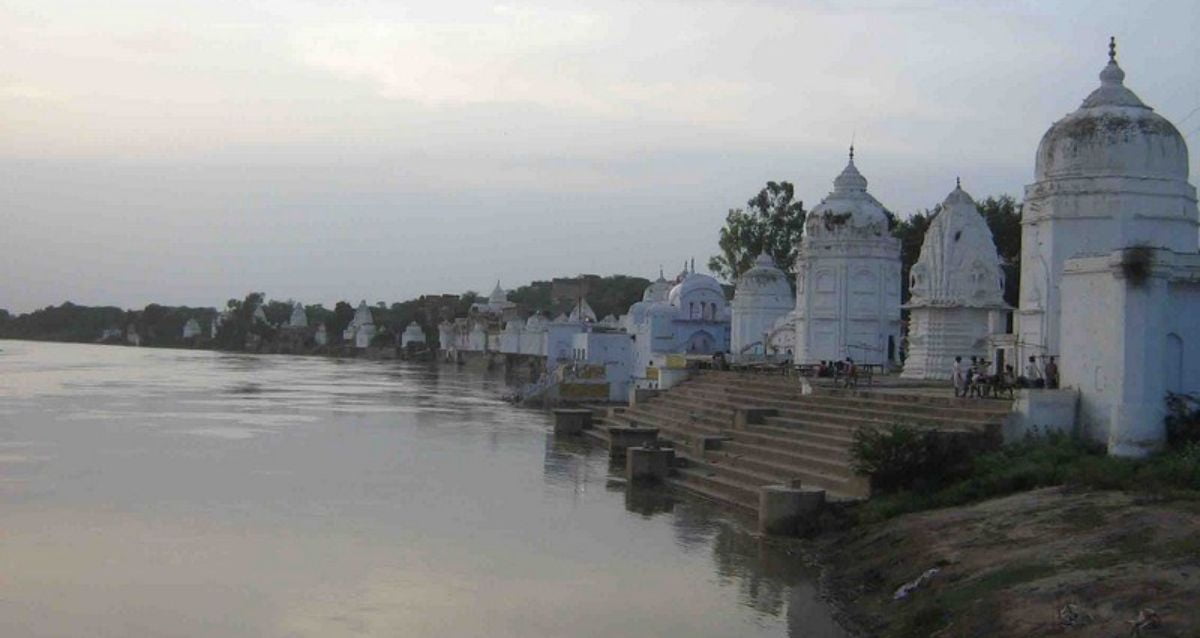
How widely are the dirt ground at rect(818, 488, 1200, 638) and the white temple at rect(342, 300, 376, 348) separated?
4693 inches

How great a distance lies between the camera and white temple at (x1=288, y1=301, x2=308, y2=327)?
150000 millimetres

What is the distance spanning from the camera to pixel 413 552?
52.6 feet

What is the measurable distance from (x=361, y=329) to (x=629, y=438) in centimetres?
10981

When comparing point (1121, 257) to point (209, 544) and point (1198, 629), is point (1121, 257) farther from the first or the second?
point (209, 544)

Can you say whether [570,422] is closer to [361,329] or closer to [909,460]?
[909,460]

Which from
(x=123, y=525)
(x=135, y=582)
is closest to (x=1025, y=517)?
(x=135, y=582)

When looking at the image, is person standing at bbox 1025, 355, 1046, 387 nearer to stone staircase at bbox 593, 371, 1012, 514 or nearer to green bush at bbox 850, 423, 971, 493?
stone staircase at bbox 593, 371, 1012, 514

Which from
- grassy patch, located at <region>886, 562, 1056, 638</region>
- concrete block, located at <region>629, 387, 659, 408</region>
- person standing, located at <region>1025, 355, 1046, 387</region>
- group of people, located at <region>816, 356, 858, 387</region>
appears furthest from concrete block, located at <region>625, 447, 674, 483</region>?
grassy patch, located at <region>886, 562, 1056, 638</region>

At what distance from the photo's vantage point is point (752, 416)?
24250 millimetres

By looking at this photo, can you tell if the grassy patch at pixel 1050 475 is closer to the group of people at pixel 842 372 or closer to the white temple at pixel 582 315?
the group of people at pixel 842 372

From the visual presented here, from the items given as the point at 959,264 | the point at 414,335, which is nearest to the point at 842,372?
the point at 959,264

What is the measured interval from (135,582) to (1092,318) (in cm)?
1240

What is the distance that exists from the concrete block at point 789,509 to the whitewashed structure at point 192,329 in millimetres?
158831

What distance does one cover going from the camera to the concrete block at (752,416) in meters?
24.2
